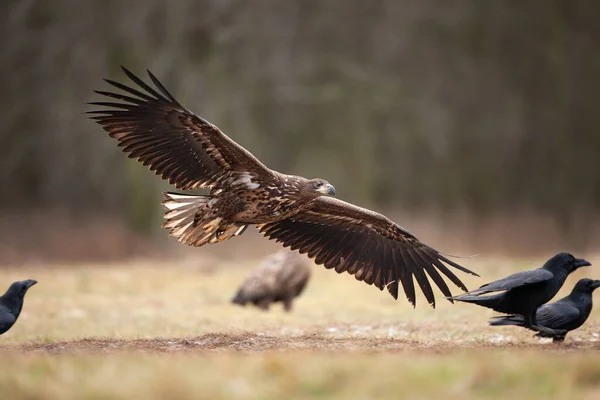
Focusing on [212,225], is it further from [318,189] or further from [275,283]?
[275,283]

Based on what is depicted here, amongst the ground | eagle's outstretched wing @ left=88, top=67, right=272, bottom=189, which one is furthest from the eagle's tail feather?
the ground

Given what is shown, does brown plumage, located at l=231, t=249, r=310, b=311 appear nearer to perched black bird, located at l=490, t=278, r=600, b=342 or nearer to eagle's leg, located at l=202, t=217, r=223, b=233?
eagle's leg, located at l=202, t=217, r=223, b=233

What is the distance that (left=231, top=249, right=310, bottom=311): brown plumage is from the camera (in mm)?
12500

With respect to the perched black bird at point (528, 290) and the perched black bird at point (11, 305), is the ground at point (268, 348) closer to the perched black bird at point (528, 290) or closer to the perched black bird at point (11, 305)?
the perched black bird at point (11, 305)

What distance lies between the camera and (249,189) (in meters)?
8.22

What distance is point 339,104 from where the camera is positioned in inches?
953

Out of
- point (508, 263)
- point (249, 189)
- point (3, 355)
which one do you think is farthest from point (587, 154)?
point (3, 355)

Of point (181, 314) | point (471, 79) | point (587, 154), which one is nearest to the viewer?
point (181, 314)

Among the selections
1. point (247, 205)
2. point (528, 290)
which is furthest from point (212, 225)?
point (528, 290)

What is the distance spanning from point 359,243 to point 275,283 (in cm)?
378

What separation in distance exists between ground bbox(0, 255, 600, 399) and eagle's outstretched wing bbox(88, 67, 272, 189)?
5.15 ft

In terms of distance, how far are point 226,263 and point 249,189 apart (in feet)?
34.6

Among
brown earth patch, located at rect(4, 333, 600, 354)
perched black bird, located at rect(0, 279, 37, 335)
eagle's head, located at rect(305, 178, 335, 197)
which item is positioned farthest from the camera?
eagle's head, located at rect(305, 178, 335, 197)

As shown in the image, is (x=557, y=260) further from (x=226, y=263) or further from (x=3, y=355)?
(x=226, y=263)
